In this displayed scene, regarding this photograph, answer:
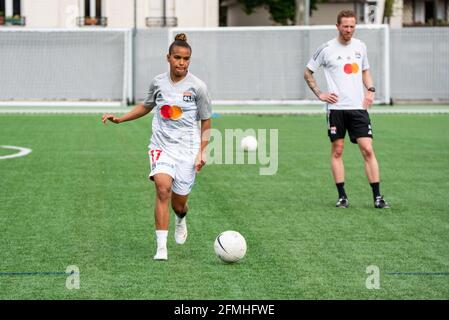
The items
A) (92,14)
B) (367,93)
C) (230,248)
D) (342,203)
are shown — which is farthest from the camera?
(92,14)

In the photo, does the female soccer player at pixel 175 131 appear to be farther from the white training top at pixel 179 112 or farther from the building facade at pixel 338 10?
the building facade at pixel 338 10

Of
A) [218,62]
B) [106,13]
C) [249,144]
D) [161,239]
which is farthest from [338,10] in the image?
[161,239]

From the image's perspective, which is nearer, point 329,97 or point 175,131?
point 175,131

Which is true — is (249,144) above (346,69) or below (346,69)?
below

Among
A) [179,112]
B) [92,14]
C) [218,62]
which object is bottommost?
[179,112]

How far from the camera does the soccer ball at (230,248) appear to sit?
9.11 meters

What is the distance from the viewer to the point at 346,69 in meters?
12.9

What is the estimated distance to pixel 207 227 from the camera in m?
11.2

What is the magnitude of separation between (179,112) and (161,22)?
4572 cm

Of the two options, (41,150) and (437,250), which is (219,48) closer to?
(41,150)

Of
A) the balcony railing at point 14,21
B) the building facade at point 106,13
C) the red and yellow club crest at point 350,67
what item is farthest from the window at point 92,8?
the red and yellow club crest at point 350,67

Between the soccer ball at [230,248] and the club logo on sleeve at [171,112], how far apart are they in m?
1.15

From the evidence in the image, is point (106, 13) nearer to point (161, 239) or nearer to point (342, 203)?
point (342, 203)

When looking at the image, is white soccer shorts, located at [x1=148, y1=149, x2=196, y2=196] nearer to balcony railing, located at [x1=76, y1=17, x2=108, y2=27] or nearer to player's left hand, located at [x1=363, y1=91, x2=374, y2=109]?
player's left hand, located at [x1=363, y1=91, x2=374, y2=109]
